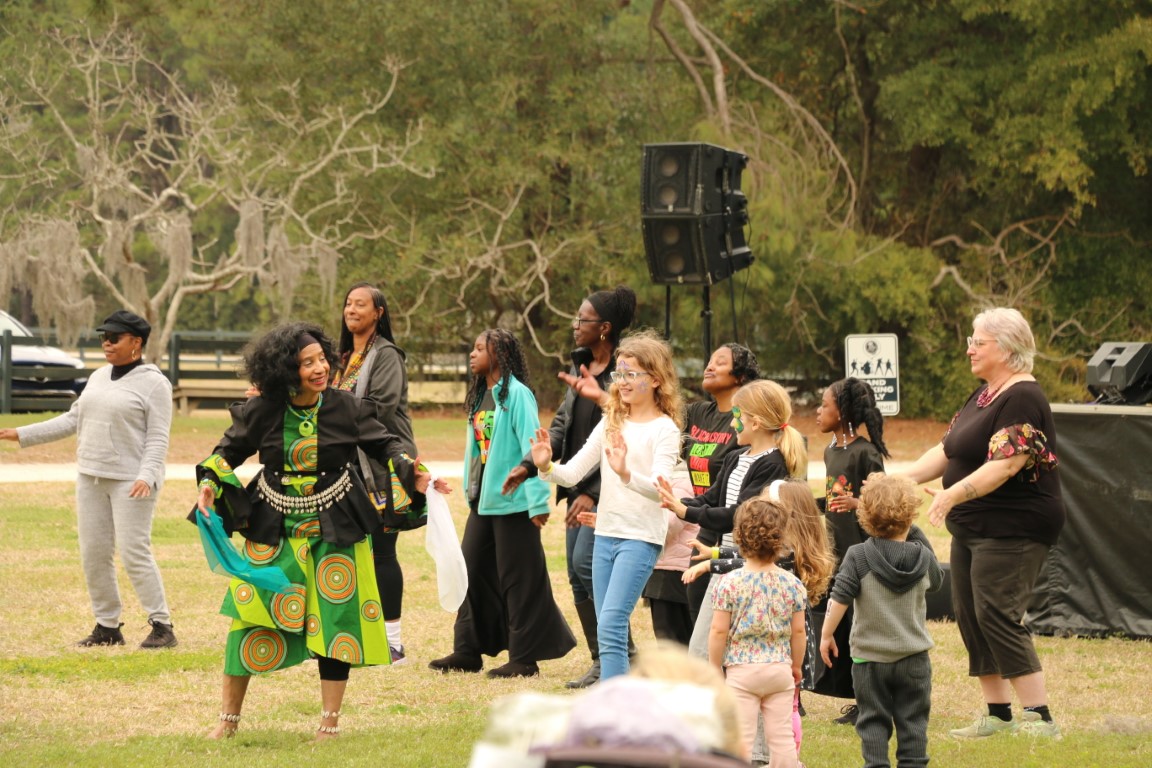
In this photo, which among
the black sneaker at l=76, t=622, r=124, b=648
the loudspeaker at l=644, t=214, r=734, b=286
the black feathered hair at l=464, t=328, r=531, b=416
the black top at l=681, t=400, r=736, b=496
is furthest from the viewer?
the loudspeaker at l=644, t=214, r=734, b=286

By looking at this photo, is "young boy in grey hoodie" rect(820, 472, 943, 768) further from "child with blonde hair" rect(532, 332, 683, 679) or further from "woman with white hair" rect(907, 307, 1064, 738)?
Answer: "child with blonde hair" rect(532, 332, 683, 679)

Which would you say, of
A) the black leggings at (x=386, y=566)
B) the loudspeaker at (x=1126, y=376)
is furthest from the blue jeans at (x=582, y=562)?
the loudspeaker at (x=1126, y=376)

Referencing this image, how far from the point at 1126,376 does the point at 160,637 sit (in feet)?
19.9

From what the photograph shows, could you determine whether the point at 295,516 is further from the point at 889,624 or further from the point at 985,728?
the point at 985,728

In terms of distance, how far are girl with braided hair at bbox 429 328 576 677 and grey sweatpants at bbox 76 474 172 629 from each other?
1740 millimetres

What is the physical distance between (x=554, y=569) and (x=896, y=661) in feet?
22.2

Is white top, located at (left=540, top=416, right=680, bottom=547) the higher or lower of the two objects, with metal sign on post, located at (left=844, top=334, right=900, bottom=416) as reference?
lower

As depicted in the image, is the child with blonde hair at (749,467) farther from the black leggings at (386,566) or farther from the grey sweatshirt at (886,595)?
the black leggings at (386,566)

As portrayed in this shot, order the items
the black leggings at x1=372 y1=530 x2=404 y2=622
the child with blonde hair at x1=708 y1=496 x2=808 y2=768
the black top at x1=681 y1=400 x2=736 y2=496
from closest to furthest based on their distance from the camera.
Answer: the child with blonde hair at x1=708 y1=496 x2=808 y2=768 < the black top at x1=681 y1=400 x2=736 y2=496 < the black leggings at x1=372 y1=530 x2=404 y2=622

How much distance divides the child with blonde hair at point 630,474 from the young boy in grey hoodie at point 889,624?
0.95 m

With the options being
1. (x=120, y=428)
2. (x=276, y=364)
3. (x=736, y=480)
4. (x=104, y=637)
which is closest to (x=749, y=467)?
(x=736, y=480)

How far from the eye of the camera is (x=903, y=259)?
26.7 metres

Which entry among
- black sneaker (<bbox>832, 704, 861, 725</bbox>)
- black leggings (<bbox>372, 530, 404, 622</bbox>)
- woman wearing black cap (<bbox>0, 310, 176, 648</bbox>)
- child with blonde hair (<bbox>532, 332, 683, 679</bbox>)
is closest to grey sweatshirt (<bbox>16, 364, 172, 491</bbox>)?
woman wearing black cap (<bbox>0, 310, 176, 648</bbox>)

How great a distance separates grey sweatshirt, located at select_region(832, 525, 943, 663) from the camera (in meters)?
5.46
